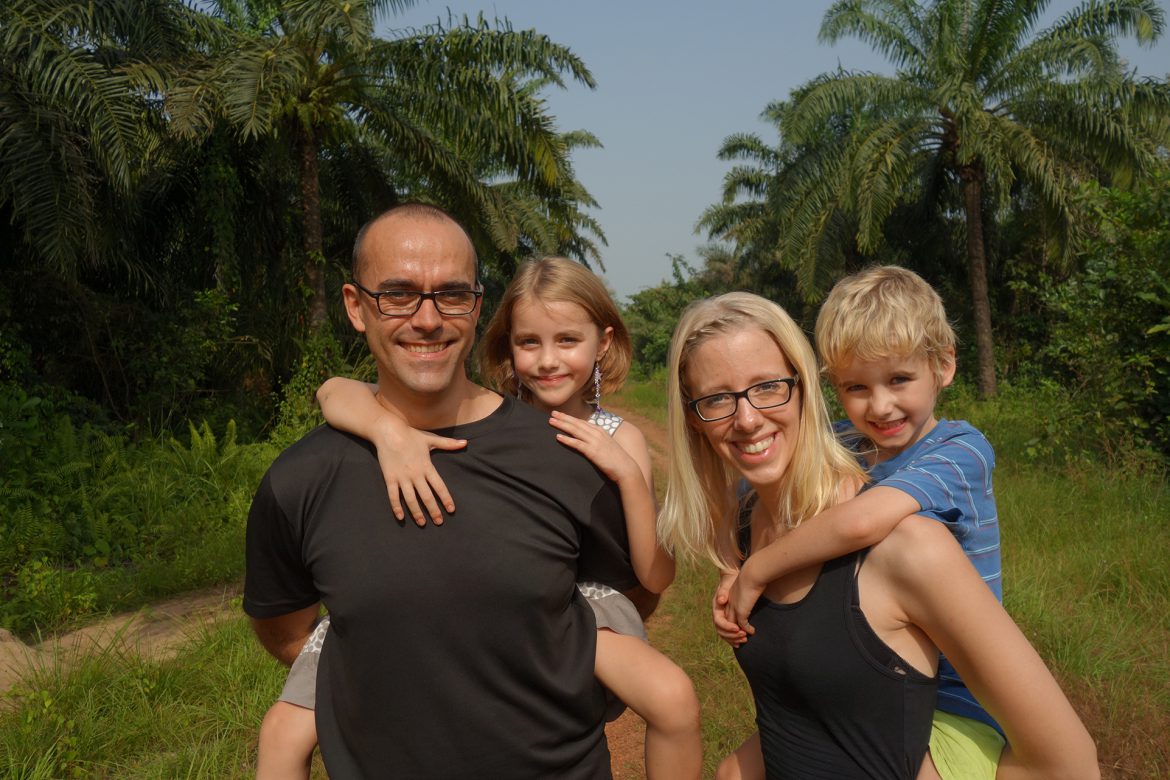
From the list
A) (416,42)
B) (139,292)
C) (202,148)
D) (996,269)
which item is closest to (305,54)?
(416,42)

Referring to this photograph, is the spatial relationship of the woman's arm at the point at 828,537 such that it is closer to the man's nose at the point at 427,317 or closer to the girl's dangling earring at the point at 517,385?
the man's nose at the point at 427,317

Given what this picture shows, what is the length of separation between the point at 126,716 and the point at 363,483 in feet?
9.48

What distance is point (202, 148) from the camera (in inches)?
441

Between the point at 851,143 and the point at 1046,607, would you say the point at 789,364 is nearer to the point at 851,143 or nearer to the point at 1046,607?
the point at 1046,607

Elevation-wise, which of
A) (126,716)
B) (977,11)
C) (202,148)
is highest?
(977,11)

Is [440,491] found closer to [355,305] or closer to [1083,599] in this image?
[355,305]

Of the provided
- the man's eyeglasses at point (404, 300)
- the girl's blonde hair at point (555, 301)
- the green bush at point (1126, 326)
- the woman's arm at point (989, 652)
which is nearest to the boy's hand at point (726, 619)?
the woman's arm at point (989, 652)

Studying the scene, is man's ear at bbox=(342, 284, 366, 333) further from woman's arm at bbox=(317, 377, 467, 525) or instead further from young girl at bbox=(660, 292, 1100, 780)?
young girl at bbox=(660, 292, 1100, 780)

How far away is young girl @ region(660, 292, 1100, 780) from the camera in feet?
5.37

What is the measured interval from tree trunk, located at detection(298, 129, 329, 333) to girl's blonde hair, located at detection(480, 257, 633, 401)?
9.16 metres

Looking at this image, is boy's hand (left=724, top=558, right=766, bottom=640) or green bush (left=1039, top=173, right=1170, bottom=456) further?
green bush (left=1039, top=173, right=1170, bottom=456)

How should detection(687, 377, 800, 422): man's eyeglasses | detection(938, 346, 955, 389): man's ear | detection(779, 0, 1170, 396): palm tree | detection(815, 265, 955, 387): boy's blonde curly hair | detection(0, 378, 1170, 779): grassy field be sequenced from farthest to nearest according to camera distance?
detection(779, 0, 1170, 396): palm tree → detection(0, 378, 1170, 779): grassy field → detection(938, 346, 955, 389): man's ear → detection(815, 265, 955, 387): boy's blonde curly hair → detection(687, 377, 800, 422): man's eyeglasses

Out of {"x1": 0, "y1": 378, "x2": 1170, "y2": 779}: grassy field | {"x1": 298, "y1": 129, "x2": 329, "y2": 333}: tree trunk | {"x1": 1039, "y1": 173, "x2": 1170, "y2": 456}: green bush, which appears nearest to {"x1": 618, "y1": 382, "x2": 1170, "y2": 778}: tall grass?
{"x1": 0, "y1": 378, "x2": 1170, "y2": 779}: grassy field

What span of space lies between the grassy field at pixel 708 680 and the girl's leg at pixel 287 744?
1674 millimetres
